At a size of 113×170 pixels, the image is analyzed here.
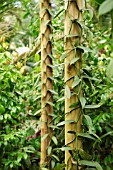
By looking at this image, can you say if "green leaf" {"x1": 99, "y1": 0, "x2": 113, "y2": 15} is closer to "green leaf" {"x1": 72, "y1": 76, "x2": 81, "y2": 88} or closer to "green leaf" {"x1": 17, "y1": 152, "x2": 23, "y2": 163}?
"green leaf" {"x1": 72, "y1": 76, "x2": 81, "y2": 88}

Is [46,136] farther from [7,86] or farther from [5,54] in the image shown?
[5,54]

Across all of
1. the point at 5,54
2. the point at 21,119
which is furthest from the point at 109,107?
the point at 5,54

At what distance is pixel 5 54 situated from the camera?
1.72 metres

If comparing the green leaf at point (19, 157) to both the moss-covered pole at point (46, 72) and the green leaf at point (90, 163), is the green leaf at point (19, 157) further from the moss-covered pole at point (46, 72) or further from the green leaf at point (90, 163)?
the green leaf at point (90, 163)

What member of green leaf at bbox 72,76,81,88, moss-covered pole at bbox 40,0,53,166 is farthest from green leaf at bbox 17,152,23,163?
green leaf at bbox 72,76,81,88

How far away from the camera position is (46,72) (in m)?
1.33

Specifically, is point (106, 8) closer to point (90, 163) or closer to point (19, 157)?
point (90, 163)

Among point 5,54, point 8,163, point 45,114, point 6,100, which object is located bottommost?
point 8,163

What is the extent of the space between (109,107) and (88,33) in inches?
24.3

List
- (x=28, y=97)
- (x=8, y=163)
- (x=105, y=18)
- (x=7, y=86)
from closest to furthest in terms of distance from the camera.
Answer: (x=8, y=163) < (x=7, y=86) < (x=28, y=97) < (x=105, y=18)

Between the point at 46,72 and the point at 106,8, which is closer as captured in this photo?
the point at 106,8

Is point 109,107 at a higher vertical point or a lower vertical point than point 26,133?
higher

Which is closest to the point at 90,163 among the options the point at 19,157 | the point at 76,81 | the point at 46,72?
the point at 76,81

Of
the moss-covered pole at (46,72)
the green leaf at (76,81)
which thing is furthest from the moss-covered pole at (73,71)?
the moss-covered pole at (46,72)
